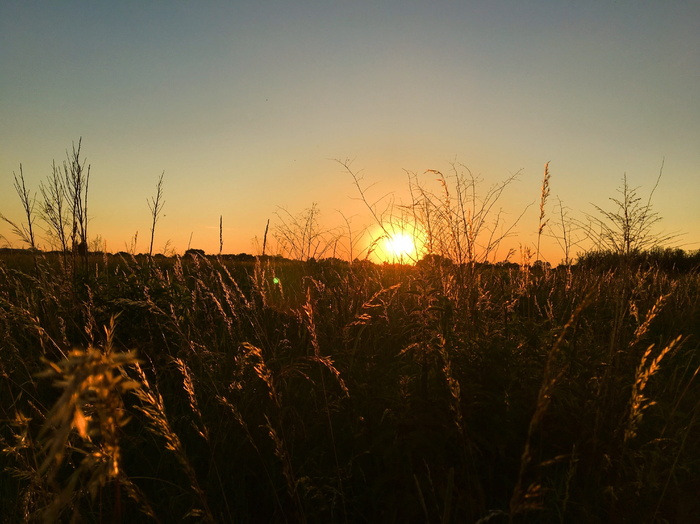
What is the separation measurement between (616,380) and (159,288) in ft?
11.3

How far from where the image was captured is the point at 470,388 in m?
2.14

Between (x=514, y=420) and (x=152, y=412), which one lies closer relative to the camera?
(x=152, y=412)

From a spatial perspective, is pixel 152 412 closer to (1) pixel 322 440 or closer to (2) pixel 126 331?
(1) pixel 322 440

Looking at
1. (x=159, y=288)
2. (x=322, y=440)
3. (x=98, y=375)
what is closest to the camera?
(x=98, y=375)

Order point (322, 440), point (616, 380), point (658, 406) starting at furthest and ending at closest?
point (658, 406)
point (322, 440)
point (616, 380)

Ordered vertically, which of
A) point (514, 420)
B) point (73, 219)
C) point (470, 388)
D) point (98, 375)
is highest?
point (73, 219)

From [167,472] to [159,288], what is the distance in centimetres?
198

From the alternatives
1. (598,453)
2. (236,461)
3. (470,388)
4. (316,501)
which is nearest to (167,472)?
(236,461)

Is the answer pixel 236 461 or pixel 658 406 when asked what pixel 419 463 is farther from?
pixel 658 406

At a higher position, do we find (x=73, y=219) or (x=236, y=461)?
(x=73, y=219)

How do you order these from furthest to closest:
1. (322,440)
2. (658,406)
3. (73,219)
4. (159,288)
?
(159,288) < (73,219) < (658,406) < (322,440)

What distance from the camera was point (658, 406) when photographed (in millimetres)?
2725

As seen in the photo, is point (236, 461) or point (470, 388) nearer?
point (470, 388)

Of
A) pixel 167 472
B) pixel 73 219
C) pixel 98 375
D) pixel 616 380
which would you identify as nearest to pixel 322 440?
pixel 167 472
